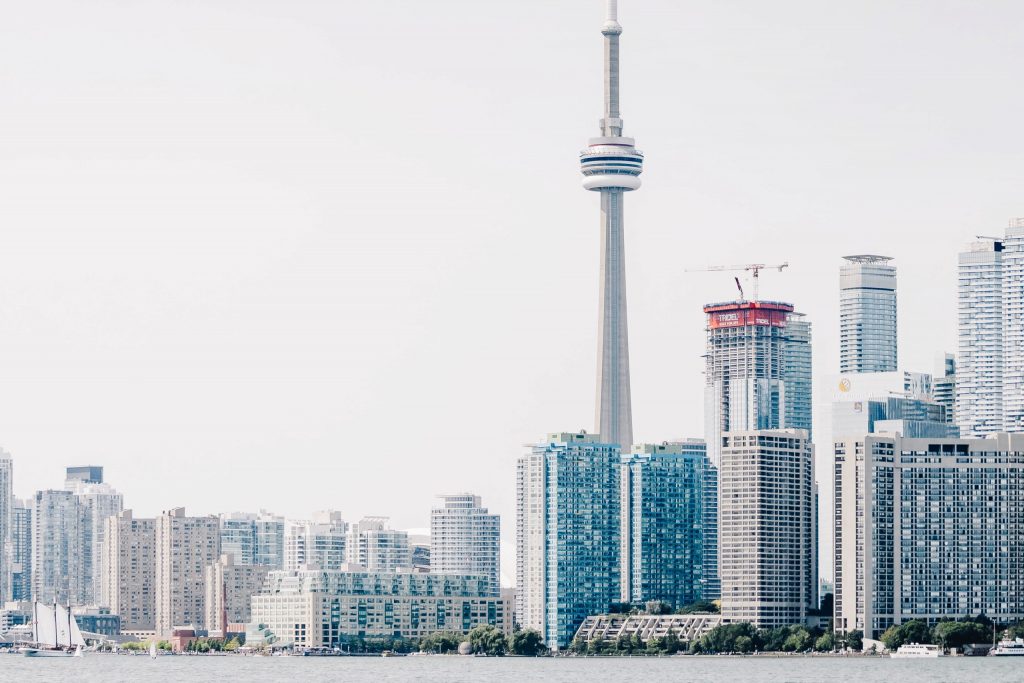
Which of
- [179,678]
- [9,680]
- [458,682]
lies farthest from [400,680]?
[9,680]

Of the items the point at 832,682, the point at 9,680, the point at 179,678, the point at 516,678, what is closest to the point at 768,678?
the point at 832,682

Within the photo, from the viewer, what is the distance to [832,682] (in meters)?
176

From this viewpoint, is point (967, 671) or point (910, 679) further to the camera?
point (967, 671)

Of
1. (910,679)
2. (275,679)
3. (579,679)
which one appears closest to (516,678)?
(579,679)

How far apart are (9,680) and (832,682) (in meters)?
70.6

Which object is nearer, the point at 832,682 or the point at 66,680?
the point at 832,682

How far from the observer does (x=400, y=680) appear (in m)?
189

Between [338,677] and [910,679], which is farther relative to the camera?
[338,677]

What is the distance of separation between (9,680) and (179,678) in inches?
564

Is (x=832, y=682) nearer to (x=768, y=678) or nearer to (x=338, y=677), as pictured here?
(x=768, y=678)

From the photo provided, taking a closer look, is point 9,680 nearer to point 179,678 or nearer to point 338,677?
point 179,678

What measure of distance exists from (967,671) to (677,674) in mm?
24225

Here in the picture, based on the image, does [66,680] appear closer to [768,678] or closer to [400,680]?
[400,680]

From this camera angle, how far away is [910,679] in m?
178
